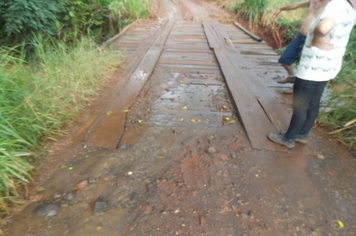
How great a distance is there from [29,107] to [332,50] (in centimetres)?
275

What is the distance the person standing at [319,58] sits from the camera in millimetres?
1535

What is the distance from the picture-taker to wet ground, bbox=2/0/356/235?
1.40m

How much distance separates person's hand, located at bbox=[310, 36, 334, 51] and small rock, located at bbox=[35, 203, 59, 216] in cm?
230

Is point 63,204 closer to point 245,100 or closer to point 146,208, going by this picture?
point 146,208

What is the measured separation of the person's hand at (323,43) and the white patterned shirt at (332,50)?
24 mm

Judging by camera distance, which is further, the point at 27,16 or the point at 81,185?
the point at 27,16

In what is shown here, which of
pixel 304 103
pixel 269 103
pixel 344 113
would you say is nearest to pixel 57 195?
pixel 304 103

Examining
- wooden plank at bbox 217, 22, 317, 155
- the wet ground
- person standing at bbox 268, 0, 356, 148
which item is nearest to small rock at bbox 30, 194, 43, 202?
the wet ground

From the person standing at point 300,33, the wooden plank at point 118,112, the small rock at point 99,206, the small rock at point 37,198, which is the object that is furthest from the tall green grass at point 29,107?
the person standing at point 300,33

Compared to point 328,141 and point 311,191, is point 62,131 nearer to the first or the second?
point 311,191

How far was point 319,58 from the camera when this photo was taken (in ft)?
5.60

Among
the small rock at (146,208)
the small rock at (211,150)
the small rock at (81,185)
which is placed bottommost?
the small rock at (146,208)

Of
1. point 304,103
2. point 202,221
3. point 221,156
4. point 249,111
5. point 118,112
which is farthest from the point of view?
point 249,111

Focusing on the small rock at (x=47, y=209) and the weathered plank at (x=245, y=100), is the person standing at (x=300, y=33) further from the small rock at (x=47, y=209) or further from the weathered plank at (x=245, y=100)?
the small rock at (x=47, y=209)
